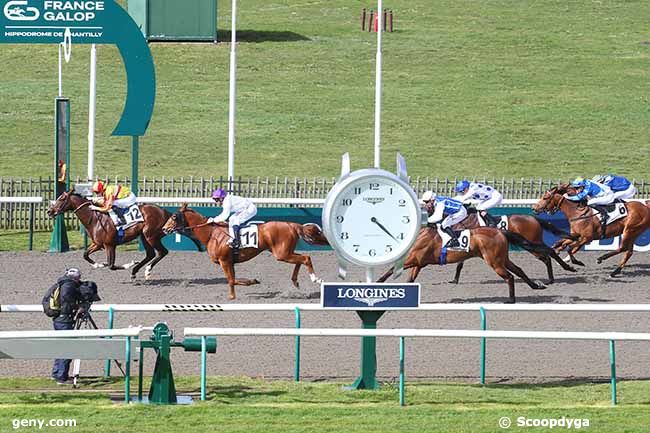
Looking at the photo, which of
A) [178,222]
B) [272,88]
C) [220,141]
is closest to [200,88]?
[272,88]

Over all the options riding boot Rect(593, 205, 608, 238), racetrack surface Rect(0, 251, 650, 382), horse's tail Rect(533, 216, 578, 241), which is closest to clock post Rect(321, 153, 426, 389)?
racetrack surface Rect(0, 251, 650, 382)

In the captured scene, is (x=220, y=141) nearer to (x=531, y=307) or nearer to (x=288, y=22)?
(x=288, y=22)

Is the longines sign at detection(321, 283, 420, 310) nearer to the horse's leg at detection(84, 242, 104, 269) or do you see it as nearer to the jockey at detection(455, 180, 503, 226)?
the jockey at detection(455, 180, 503, 226)

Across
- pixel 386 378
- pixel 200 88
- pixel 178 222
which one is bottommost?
pixel 386 378

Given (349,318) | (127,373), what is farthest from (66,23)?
(127,373)

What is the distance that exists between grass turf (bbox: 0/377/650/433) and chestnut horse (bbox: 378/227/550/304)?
5779 millimetres

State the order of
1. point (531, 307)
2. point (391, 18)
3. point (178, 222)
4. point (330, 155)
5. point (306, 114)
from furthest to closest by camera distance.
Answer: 1. point (391, 18)
2. point (306, 114)
3. point (330, 155)
4. point (178, 222)
5. point (531, 307)

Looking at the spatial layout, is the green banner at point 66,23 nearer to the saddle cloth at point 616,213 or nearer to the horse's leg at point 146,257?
the horse's leg at point 146,257

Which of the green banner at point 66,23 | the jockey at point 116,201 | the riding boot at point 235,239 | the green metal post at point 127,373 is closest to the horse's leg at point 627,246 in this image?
the riding boot at point 235,239

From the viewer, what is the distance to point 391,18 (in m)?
51.8

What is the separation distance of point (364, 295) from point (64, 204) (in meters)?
9.88

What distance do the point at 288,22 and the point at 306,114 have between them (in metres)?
11.4

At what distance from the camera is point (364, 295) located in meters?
13.4

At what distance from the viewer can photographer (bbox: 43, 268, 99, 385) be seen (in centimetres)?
1416
